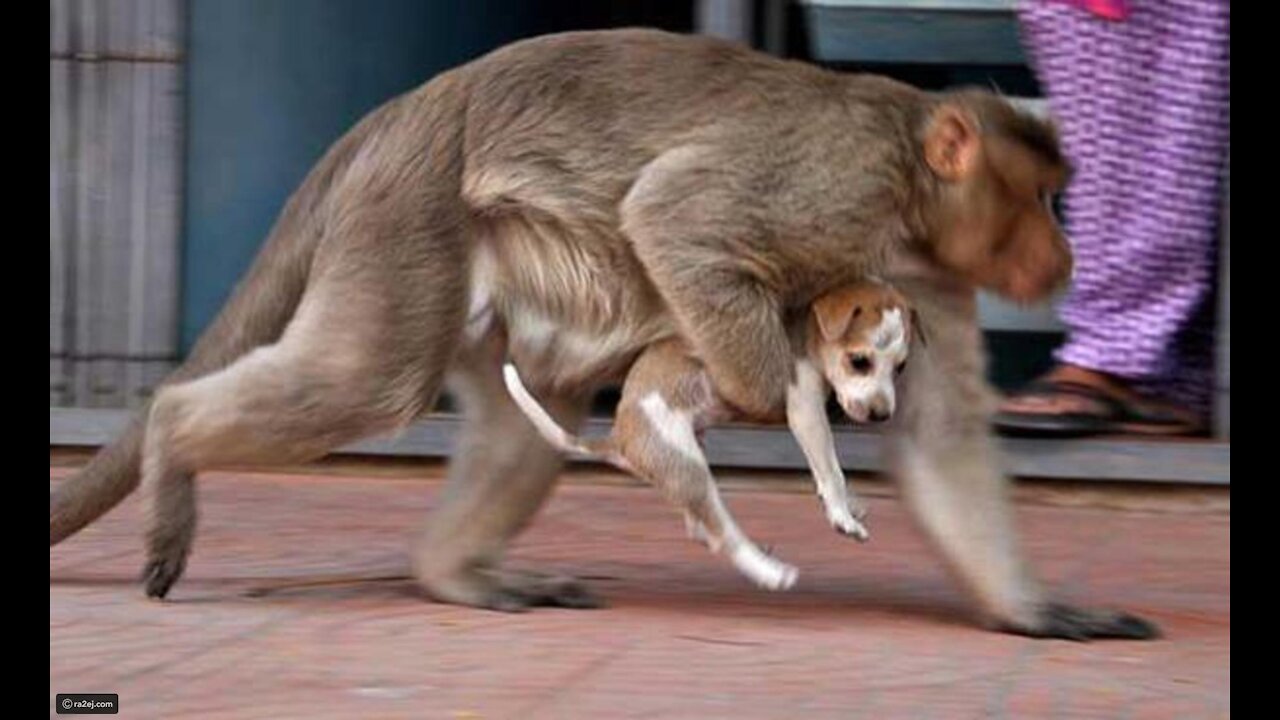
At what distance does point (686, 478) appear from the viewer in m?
6.79

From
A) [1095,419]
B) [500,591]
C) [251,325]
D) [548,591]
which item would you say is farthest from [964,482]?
[1095,419]

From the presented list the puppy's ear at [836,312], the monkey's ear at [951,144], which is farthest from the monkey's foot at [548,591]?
the monkey's ear at [951,144]

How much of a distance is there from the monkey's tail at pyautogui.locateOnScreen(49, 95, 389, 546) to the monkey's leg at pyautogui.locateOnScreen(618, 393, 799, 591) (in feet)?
3.03

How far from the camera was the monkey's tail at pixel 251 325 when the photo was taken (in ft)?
23.5

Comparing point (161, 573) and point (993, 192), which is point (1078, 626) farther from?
point (161, 573)

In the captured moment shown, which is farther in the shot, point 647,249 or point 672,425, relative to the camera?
point 672,425

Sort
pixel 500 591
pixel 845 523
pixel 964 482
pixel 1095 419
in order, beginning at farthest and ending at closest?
pixel 1095 419, pixel 500 591, pixel 964 482, pixel 845 523

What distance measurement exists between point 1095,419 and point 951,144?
2.44 metres

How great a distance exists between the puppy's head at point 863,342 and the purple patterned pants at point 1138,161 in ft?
7.20

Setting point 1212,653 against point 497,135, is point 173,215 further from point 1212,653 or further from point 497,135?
point 1212,653

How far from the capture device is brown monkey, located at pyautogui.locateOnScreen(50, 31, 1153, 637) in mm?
6715

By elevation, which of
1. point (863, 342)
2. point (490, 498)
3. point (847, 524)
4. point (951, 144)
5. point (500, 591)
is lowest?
point (500, 591)
